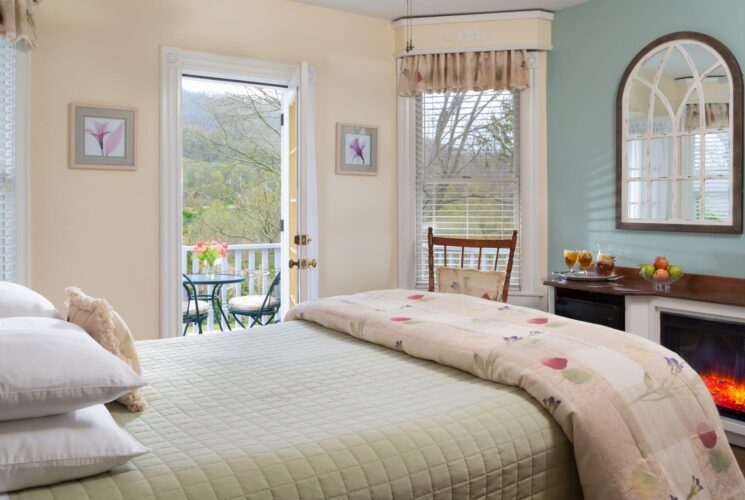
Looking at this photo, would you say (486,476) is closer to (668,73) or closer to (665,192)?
(665,192)

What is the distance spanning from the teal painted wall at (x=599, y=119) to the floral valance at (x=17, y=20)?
322 cm

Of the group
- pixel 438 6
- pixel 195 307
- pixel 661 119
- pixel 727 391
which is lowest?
pixel 727 391

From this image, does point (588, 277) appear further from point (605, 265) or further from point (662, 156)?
point (662, 156)

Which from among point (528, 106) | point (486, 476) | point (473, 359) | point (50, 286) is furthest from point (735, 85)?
point (50, 286)

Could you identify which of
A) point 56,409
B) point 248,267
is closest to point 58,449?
point 56,409

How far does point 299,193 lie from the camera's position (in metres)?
3.99

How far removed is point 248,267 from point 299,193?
3.16m

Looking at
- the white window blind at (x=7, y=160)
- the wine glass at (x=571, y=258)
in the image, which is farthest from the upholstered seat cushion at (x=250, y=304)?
the wine glass at (x=571, y=258)

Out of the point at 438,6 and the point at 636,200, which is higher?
the point at 438,6

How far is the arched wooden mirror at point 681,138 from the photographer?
357cm

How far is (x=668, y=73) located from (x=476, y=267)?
1.75 meters

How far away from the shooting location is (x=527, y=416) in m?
1.69

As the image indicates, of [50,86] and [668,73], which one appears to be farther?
[668,73]

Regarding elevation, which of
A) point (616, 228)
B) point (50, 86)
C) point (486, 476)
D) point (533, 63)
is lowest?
point (486, 476)
